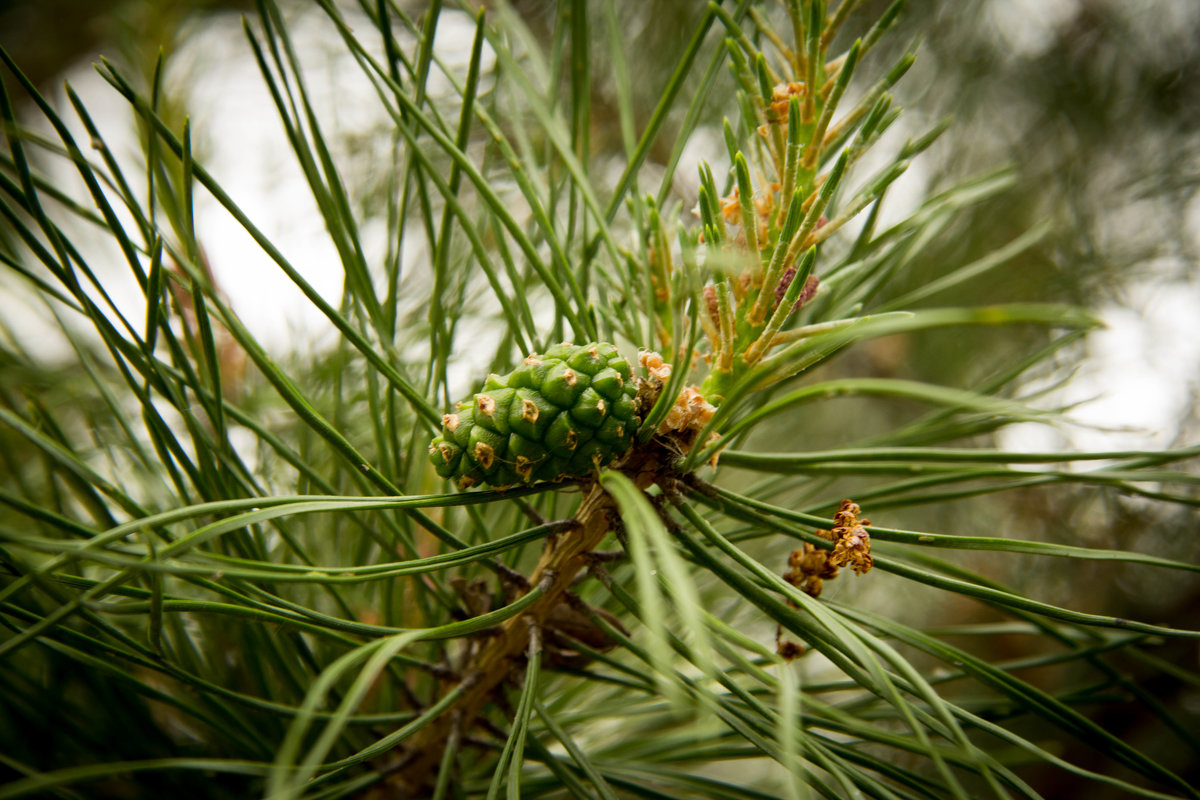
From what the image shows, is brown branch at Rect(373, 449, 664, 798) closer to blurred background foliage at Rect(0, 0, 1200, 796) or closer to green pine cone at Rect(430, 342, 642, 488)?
green pine cone at Rect(430, 342, 642, 488)

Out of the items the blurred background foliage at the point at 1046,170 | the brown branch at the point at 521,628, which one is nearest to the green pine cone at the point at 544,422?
the brown branch at the point at 521,628

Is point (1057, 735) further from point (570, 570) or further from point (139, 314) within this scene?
point (139, 314)

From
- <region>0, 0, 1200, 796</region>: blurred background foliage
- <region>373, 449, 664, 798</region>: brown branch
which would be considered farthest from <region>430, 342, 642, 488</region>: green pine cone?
<region>0, 0, 1200, 796</region>: blurred background foliage

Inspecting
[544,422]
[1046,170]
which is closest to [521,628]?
[544,422]

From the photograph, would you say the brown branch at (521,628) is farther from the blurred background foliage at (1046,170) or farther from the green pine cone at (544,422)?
the blurred background foliage at (1046,170)

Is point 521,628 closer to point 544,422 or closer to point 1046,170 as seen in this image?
point 544,422

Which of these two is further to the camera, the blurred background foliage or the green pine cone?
the blurred background foliage
